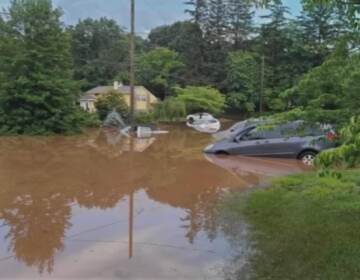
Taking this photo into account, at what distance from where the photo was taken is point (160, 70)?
47219mm

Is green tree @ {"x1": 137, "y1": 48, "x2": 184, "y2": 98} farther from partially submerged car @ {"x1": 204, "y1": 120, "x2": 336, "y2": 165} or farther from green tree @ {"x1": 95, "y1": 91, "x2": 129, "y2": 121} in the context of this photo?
partially submerged car @ {"x1": 204, "y1": 120, "x2": 336, "y2": 165}

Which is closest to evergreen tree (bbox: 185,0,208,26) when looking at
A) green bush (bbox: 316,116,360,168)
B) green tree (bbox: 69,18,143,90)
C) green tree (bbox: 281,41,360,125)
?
green tree (bbox: 69,18,143,90)

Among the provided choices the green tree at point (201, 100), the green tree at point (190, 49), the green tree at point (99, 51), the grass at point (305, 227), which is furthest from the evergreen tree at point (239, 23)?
the grass at point (305, 227)

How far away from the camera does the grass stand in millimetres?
5422

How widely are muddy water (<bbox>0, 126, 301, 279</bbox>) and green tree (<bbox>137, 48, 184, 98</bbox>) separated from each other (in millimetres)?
29469

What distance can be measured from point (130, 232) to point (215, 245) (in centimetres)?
147

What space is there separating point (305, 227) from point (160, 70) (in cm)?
4107

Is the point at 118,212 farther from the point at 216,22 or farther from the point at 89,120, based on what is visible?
the point at 216,22

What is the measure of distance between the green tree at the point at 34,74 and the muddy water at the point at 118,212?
309 inches

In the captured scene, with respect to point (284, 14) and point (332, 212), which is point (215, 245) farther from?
point (284, 14)

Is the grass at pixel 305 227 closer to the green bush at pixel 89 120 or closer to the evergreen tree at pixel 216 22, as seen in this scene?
the green bush at pixel 89 120

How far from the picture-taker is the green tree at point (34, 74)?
83.0ft

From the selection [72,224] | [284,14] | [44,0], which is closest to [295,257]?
[72,224]

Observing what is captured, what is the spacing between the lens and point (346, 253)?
19.0 ft
